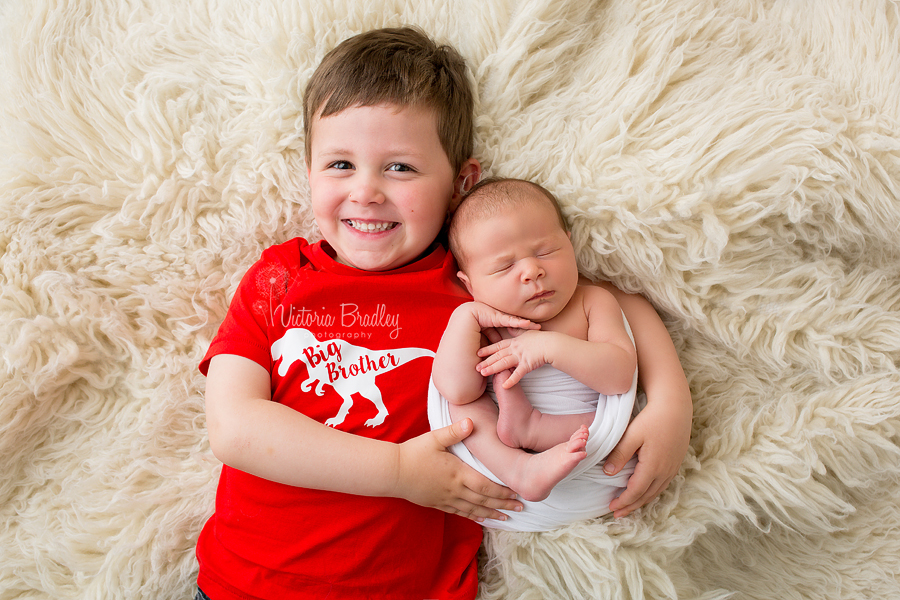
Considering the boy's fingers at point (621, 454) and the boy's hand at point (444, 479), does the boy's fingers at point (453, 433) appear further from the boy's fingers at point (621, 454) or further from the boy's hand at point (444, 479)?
the boy's fingers at point (621, 454)

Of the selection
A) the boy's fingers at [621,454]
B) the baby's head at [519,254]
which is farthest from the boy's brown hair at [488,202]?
the boy's fingers at [621,454]

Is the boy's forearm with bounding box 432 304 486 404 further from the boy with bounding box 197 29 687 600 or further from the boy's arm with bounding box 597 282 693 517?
the boy's arm with bounding box 597 282 693 517

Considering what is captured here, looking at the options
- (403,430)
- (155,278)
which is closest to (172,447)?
(155,278)

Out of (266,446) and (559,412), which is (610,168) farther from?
(266,446)

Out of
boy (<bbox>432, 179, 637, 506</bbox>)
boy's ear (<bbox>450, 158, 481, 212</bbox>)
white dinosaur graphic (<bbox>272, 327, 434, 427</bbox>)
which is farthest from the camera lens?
boy's ear (<bbox>450, 158, 481, 212</bbox>)

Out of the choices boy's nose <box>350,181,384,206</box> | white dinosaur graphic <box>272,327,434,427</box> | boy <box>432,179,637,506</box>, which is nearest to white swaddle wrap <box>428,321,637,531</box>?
boy <box>432,179,637,506</box>

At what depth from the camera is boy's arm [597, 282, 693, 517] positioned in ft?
3.47

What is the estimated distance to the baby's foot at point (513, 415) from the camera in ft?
3.41

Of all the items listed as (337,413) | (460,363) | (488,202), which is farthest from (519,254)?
(337,413)

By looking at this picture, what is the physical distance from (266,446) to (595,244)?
2.39 ft

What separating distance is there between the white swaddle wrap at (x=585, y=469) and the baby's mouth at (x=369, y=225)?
37 centimetres

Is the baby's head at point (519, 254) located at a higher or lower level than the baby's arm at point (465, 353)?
higher

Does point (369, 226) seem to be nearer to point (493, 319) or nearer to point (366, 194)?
point (366, 194)

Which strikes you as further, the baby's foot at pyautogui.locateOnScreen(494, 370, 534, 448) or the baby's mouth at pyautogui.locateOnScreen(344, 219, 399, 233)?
the baby's mouth at pyautogui.locateOnScreen(344, 219, 399, 233)
